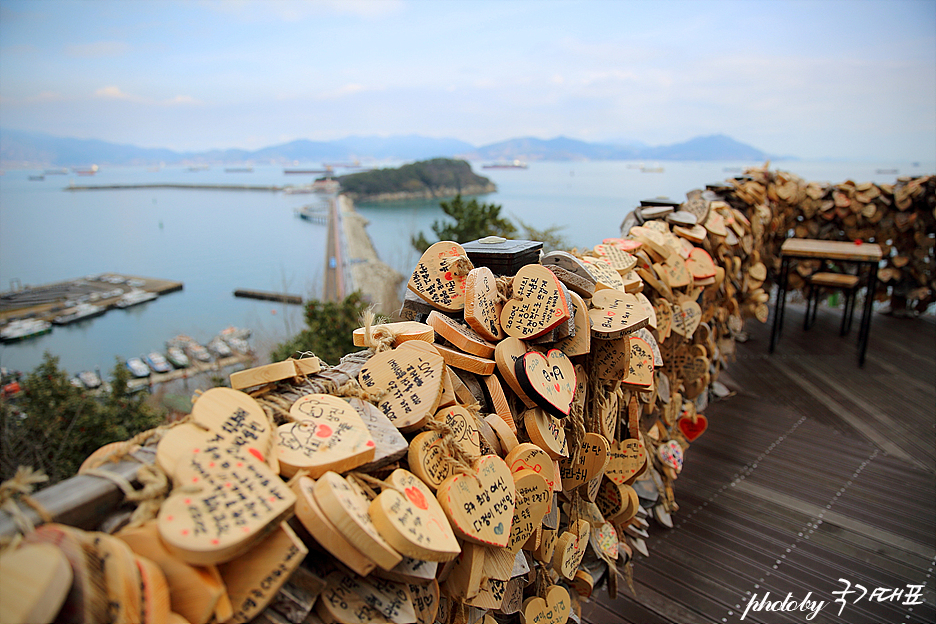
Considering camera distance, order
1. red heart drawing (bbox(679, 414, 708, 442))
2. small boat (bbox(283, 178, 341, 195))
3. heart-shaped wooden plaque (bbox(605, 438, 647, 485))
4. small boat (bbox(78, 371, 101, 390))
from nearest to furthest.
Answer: heart-shaped wooden plaque (bbox(605, 438, 647, 485)), red heart drawing (bbox(679, 414, 708, 442)), small boat (bbox(78, 371, 101, 390)), small boat (bbox(283, 178, 341, 195))

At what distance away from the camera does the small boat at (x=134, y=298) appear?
89.8ft

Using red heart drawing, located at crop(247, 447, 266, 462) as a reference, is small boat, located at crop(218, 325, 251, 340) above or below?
below

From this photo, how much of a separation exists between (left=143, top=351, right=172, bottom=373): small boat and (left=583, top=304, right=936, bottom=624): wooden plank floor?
2098 cm

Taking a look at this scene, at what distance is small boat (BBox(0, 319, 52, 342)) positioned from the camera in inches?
Answer: 883

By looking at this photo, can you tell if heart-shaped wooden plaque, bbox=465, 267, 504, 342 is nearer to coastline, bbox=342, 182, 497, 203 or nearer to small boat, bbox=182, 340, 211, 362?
small boat, bbox=182, 340, 211, 362

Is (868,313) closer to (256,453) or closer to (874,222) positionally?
(874,222)

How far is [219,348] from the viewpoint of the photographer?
2130 cm

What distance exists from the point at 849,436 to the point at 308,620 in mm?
3963

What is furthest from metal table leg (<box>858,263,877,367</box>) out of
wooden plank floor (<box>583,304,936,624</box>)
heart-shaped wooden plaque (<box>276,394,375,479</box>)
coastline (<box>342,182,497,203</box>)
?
coastline (<box>342,182,497,203</box>)

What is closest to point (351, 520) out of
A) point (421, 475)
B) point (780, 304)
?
point (421, 475)

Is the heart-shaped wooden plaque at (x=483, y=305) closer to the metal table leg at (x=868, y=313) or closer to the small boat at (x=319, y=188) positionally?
the metal table leg at (x=868, y=313)

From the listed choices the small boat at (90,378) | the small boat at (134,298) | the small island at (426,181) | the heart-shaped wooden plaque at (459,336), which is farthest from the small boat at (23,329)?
the heart-shaped wooden plaque at (459,336)

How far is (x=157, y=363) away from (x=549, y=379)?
22.6m

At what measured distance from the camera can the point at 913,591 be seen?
228 centimetres
